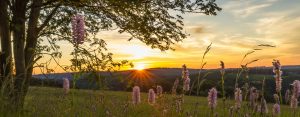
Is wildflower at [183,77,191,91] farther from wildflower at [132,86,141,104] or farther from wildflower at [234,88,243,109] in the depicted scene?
wildflower at [132,86,141,104]

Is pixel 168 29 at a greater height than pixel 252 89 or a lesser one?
greater

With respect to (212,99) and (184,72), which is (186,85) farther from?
(212,99)

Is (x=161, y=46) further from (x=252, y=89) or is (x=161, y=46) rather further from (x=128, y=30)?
(x=252, y=89)

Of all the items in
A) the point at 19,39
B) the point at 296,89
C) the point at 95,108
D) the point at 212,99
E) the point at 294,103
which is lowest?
the point at 95,108

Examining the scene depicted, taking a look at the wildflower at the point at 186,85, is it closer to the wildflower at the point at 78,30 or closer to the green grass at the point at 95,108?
the green grass at the point at 95,108

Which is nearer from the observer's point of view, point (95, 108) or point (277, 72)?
point (277, 72)

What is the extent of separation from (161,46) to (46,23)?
462cm

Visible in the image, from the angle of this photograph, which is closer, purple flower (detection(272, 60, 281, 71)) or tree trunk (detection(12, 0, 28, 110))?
purple flower (detection(272, 60, 281, 71))

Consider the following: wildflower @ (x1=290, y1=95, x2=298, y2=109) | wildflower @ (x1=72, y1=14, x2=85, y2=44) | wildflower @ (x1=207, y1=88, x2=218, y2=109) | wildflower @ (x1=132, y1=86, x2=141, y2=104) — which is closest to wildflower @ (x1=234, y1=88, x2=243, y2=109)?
wildflower @ (x1=207, y1=88, x2=218, y2=109)

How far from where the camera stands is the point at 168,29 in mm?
15633

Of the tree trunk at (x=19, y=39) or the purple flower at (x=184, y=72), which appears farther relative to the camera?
the tree trunk at (x=19, y=39)

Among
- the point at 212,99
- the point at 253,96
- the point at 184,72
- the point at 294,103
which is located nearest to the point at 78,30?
the point at 184,72

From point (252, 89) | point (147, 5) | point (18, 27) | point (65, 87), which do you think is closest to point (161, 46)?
point (147, 5)

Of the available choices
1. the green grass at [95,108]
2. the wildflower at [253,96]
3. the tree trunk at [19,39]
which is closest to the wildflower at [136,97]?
the green grass at [95,108]
